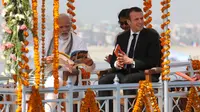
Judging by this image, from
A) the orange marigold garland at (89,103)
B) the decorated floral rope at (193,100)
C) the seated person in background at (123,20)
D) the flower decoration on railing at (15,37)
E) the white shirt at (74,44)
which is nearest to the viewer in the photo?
the flower decoration on railing at (15,37)

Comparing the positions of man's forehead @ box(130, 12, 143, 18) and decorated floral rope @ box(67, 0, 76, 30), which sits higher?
decorated floral rope @ box(67, 0, 76, 30)

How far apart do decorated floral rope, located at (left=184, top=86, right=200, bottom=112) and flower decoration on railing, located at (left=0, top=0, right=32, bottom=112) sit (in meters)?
2.05

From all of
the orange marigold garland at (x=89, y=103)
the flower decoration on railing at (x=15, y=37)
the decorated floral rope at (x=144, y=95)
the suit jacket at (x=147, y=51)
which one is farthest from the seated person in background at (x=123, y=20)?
the flower decoration on railing at (x=15, y=37)

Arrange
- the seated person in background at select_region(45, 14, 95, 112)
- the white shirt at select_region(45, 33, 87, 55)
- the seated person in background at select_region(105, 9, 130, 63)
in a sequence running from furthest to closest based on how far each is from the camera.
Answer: the seated person in background at select_region(105, 9, 130, 63), the white shirt at select_region(45, 33, 87, 55), the seated person in background at select_region(45, 14, 95, 112)

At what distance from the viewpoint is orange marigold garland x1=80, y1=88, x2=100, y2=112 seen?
906cm

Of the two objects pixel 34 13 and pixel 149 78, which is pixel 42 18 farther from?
pixel 149 78

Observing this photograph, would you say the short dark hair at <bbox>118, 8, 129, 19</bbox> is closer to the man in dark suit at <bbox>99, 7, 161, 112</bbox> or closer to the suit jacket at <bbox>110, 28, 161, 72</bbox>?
the man in dark suit at <bbox>99, 7, 161, 112</bbox>

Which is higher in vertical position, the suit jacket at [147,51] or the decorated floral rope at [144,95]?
the suit jacket at [147,51]

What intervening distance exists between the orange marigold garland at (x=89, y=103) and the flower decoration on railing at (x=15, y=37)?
2.69 feet

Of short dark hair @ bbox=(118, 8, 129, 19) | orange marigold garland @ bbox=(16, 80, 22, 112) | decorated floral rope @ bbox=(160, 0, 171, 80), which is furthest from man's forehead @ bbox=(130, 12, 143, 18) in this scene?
orange marigold garland @ bbox=(16, 80, 22, 112)

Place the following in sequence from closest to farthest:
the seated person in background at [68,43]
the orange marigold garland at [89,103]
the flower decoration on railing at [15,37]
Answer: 1. the flower decoration on railing at [15,37]
2. the orange marigold garland at [89,103]
3. the seated person in background at [68,43]

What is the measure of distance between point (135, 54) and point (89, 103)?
3.40 ft

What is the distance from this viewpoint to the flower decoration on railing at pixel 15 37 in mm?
8539

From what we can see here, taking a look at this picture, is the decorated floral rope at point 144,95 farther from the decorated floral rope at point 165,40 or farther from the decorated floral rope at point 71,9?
the decorated floral rope at point 71,9
